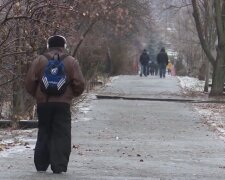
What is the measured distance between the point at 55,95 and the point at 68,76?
298mm

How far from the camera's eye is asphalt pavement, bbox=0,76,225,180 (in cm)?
982

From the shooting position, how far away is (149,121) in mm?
19688

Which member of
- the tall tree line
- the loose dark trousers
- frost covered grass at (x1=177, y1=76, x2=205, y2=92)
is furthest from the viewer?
frost covered grass at (x1=177, y1=76, x2=205, y2=92)

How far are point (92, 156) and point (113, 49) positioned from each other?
3788 centimetres

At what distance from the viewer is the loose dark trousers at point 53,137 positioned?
30.2ft

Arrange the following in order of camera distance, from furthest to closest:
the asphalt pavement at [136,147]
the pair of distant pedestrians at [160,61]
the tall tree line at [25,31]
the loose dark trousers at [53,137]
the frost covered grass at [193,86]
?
1. the pair of distant pedestrians at [160,61]
2. the frost covered grass at [193,86]
3. the tall tree line at [25,31]
4. the asphalt pavement at [136,147]
5. the loose dark trousers at [53,137]

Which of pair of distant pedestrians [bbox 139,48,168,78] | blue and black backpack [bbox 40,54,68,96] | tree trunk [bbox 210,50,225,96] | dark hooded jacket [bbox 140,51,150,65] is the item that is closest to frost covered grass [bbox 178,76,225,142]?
tree trunk [bbox 210,50,225,96]

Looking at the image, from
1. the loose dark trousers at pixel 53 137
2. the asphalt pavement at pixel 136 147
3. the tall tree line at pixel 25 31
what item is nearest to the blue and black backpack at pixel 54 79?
the loose dark trousers at pixel 53 137

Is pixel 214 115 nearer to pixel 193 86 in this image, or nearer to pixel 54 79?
pixel 54 79

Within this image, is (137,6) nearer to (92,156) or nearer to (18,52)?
(18,52)

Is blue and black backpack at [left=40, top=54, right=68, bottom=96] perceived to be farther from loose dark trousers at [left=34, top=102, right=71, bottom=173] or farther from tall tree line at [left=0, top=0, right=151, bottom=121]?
tall tree line at [left=0, top=0, right=151, bottom=121]

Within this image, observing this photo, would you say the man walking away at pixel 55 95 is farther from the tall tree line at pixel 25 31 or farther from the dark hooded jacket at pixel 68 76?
the tall tree line at pixel 25 31

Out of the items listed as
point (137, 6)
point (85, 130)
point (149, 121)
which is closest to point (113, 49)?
point (137, 6)

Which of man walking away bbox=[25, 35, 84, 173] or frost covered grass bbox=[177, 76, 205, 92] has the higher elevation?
man walking away bbox=[25, 35, 84, 173]
